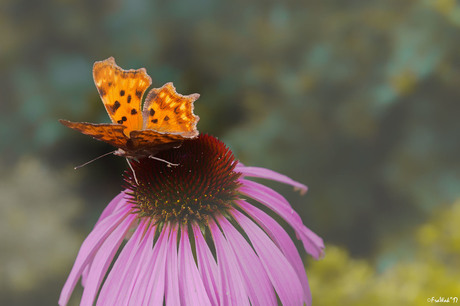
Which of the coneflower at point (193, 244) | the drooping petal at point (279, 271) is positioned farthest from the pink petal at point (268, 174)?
the drooping petal at point (279, 271)

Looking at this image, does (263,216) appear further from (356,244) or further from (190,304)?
(356,244)

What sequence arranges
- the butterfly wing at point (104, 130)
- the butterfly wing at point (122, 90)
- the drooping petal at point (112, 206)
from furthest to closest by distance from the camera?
the drooping petal at point (112, 206) < the butterfly wing at point (122, 90) < the butterfly wing at point (104, 130)

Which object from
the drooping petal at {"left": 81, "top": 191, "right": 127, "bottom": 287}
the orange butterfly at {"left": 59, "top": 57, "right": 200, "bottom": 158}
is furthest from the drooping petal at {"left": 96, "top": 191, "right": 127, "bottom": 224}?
the orange butterfly at {"left": 59, "top": 57, "right": 200, "bottom": 158}

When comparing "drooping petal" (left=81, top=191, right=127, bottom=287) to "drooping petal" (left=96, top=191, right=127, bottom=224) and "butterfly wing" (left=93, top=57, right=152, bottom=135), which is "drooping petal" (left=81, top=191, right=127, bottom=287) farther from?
"butterfly wing" (left=93, top=57, right=152, bottom=135)

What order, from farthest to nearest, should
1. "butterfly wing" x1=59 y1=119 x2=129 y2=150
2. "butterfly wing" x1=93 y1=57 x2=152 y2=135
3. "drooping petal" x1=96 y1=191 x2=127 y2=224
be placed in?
1. "drooping petal" x1=96 y1=191 x2=127 y2=224
2. "butterfly wing" x1=93 y1=57 x2=152 y2=135
3. "butterfly wing" x1=59 y1=119 x2=129 y2=150

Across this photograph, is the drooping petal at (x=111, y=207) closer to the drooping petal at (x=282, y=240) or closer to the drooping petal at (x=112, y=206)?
the drooping petal at (x=112, y=206)

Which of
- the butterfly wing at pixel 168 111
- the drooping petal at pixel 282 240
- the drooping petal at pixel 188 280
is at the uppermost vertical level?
the butterfly wing at pixel 168 111

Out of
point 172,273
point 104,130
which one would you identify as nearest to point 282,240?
point 172,273
